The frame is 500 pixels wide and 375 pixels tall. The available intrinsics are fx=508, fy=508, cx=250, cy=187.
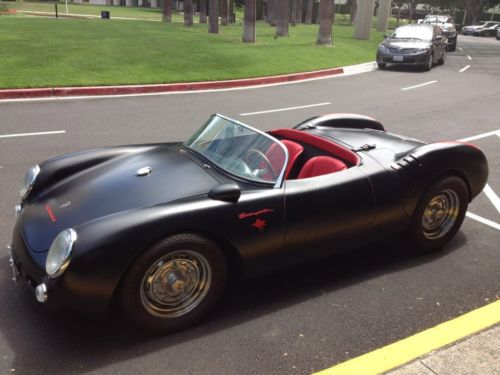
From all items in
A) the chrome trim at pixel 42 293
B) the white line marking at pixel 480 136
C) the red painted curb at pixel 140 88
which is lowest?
the red painted curb at pixel 140 88

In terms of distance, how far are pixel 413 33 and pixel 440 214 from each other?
16.7 meters

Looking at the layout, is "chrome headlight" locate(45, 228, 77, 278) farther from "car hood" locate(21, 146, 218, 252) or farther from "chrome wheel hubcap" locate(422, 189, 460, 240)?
"chrome wheel hubcap" locate(422, 189, 460, 240)

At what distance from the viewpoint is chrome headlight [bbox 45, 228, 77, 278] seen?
287 cm

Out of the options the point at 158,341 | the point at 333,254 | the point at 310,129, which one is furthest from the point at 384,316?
the point at 310,129

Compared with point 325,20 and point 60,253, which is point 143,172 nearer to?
point 60,253

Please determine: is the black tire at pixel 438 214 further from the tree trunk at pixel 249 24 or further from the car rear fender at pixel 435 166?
the tree trunk at pixel 249 24

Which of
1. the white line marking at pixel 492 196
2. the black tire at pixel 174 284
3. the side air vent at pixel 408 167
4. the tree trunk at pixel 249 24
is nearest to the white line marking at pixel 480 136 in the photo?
the white line marking at pixel 492 196

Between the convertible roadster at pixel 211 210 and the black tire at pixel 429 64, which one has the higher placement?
the convertible roadster at pixel 211 210

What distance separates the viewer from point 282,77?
1501cm

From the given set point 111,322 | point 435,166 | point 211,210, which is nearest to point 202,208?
point 211,210

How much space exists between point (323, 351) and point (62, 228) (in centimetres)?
181

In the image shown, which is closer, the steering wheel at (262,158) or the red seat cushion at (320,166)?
the steering wheel at (262,158)

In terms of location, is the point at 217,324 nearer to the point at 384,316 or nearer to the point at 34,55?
the point at 384,316

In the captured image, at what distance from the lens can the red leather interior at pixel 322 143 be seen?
413 cm
